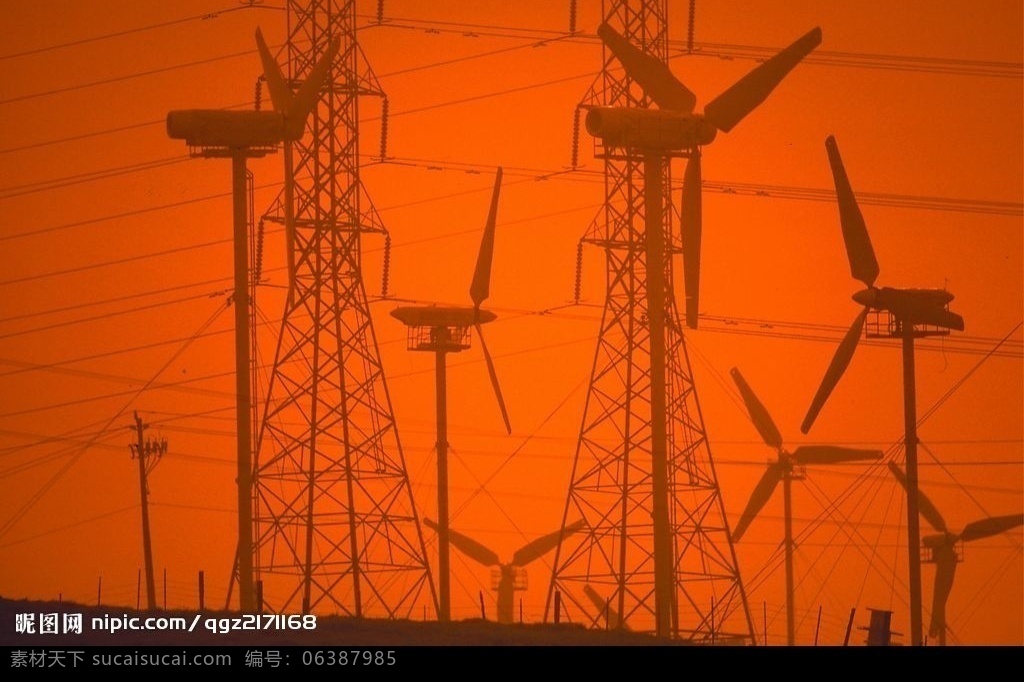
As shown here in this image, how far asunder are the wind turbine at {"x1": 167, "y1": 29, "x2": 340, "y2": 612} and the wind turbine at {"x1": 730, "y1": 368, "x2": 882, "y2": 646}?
27.9 meters

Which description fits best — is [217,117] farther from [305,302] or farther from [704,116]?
[704,116]

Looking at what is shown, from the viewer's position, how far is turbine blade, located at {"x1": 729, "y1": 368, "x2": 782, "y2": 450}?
9669 cm

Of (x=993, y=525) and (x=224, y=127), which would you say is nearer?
(x=224, y=127)

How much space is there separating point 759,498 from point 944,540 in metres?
12.3

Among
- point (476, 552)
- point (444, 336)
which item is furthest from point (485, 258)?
point (476, 552)

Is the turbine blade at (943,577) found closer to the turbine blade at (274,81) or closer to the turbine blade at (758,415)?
the turbine blade at (758,415)

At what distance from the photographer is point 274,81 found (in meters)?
74.4

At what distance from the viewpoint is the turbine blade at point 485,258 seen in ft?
267

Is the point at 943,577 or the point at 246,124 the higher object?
the point at 246,124
